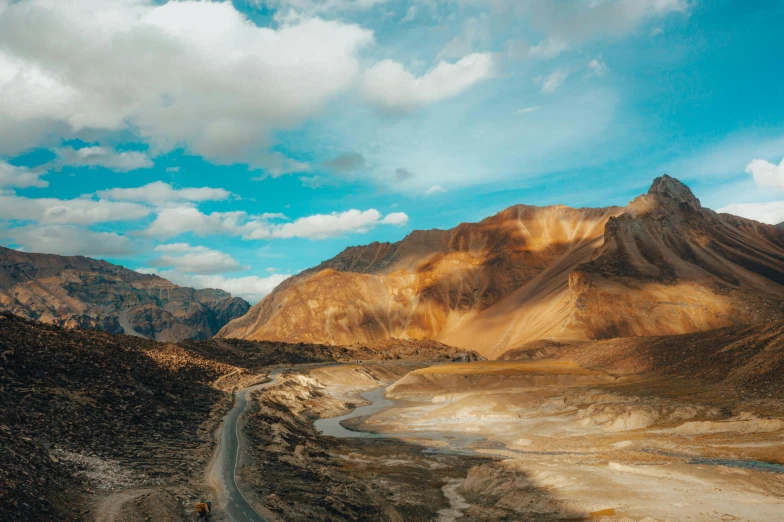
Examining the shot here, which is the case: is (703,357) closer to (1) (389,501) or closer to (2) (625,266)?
(1) (389,501)

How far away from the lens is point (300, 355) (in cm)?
15238

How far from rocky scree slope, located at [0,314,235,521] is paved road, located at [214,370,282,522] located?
1393mm

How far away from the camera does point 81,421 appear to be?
37.7m

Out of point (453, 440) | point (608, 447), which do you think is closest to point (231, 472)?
point (453, 440)

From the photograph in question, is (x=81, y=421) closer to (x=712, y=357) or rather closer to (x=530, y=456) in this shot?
(x=530, y=456)

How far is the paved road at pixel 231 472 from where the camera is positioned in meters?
29.3

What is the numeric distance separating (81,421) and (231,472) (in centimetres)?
1164

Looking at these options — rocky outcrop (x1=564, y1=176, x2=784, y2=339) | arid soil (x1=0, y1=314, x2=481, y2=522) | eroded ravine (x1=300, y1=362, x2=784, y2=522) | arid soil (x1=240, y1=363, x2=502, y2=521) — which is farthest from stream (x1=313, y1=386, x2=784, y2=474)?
rocky outcrop (x1=564, y1=176, x2=784, y2=339)

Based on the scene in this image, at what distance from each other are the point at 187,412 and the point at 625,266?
16929 centimetres

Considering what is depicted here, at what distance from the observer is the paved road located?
29.3 m

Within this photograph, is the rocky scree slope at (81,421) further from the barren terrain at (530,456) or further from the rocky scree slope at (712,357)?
the rocky scree slope at (712,357)

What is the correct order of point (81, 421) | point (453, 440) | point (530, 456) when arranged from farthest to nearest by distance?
1. point (453, 440)
2. point (530, 456)
3. point (81, 421)

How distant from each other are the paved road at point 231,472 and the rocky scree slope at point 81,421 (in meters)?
1.39

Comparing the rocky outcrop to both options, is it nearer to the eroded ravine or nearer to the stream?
the eroded ravine
